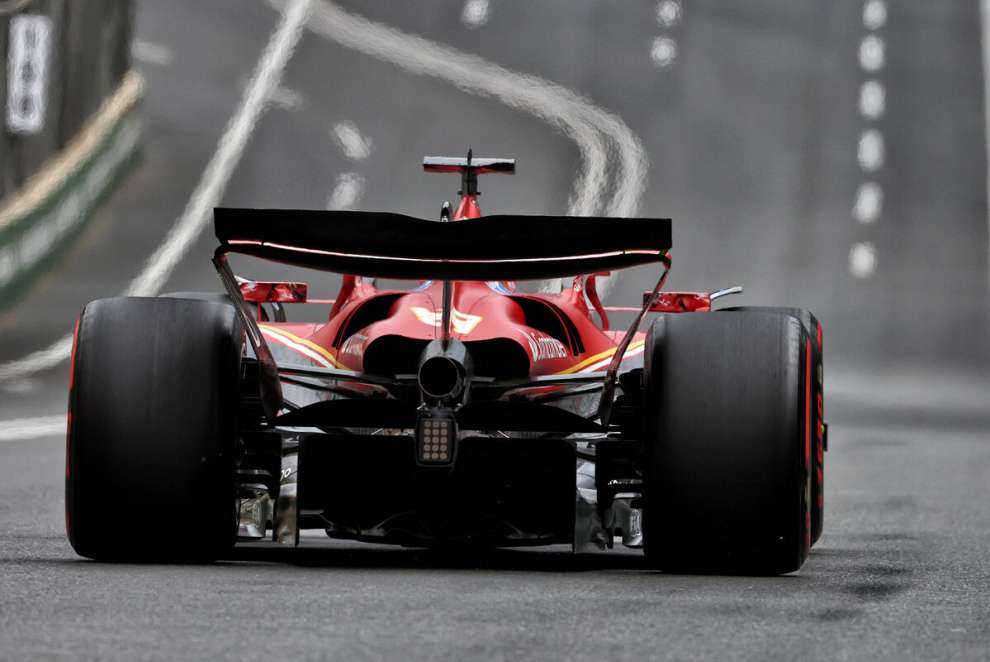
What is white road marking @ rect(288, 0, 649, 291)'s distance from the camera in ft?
91.7

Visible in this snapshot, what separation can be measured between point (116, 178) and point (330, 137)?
11.5 feet

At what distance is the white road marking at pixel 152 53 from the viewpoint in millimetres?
30953

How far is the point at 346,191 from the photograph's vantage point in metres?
28.0

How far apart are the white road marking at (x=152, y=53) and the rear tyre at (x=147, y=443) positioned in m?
23.8

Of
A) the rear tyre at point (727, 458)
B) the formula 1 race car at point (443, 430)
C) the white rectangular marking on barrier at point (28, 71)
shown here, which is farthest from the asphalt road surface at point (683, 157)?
the rear tyre at point (727, 458)

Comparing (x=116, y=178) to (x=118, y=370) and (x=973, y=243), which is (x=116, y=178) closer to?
(x=973, y=243)

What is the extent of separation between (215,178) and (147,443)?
2051 cm

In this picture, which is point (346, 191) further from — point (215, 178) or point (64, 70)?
point (64, 70)

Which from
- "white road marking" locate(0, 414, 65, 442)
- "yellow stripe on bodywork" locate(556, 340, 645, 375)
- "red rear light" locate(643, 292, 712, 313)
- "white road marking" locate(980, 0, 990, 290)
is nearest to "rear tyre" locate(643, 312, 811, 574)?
"yellow stripe on bodywork" locate(556, 340, 645, 375)

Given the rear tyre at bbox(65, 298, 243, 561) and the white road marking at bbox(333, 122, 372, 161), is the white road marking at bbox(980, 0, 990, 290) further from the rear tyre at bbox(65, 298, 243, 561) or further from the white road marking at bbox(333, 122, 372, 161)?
the rear tyre at bbox(65, 298, 243, 561)

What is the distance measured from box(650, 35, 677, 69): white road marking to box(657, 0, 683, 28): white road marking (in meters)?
0.47

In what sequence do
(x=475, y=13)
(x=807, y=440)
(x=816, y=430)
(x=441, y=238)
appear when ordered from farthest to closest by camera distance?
1. (x=475, y=13)
2. (x=816, y=430)
3. (x=807, y=440)
4. (x=441, y=238)

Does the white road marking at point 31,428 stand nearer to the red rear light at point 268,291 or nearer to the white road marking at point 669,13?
the red rear light at point 268,291

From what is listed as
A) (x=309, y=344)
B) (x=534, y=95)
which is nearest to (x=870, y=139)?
(x=534, y=95)
